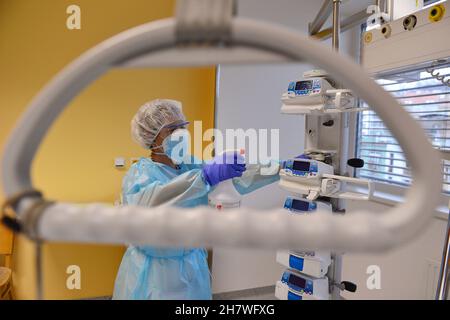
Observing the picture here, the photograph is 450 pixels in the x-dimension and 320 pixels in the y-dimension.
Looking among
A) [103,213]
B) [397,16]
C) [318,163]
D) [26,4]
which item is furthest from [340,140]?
[26,4]

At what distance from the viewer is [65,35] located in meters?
2.26

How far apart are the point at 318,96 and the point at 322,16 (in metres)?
0.53

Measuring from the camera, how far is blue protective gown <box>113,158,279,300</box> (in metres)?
1.23

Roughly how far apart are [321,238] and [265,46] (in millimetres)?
213

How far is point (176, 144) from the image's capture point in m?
1.47

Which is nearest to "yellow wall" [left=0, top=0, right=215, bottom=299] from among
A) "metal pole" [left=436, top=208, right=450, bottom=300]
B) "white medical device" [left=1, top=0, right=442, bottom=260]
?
"metal pole" [left=436, top=208, right=450, bottom=300]

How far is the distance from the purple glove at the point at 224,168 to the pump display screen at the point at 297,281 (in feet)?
1.82

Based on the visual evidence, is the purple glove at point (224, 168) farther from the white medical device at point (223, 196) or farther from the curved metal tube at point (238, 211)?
the curved metal tube at point (238, 211)

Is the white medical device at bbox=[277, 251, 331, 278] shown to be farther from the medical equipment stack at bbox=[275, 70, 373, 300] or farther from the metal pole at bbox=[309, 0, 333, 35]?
the metal pole at bbox=[309, 0, 333, 35]

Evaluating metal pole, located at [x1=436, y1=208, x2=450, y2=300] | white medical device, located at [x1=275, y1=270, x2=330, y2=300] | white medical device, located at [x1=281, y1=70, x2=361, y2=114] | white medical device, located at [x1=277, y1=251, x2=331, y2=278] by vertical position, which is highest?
white medical device, located at [x1=281, y1=70, x2=361, y2=114]

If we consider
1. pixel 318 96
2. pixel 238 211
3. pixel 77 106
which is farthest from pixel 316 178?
pixel 77 106

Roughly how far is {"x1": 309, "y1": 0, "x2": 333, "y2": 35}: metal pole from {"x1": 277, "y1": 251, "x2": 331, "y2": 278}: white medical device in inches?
43.5

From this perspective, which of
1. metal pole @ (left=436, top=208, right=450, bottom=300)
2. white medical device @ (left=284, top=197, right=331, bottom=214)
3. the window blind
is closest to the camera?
metal pole @ (left=436, top=208, right=450, bottom=300)

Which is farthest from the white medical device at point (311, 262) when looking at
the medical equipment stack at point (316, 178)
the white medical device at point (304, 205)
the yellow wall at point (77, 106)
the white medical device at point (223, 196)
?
the yellow wall at point (77, 106)
